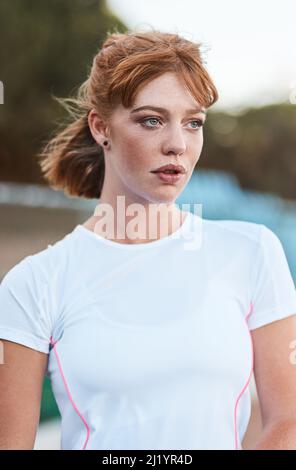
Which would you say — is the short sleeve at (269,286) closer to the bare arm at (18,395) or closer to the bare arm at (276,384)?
the bare arm at (276,384)

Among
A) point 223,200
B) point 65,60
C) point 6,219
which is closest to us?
point 223,200

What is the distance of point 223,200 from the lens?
1457 centimetres

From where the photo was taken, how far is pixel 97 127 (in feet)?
6.15

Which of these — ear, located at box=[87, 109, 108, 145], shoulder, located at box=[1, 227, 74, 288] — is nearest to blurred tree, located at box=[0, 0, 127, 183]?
ear, located at box=[87, 109, 108, 145]

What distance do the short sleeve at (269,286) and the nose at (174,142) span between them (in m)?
0.30

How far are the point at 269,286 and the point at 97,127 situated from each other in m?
0.57

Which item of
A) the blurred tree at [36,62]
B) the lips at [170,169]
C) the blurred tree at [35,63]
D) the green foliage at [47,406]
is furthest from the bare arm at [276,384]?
the blurred tree at [35,63]

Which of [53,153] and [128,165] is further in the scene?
[53,153]

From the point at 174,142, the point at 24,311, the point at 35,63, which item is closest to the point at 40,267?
the point at 24,311

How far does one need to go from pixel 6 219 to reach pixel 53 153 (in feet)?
48.1

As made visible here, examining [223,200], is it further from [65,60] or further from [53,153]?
[53,153]

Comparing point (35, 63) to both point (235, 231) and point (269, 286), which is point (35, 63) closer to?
point (235, 231)

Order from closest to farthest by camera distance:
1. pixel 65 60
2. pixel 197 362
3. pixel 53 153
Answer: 1. pixel 197 362
2. pixel 53 153
3. pixel 65 60
